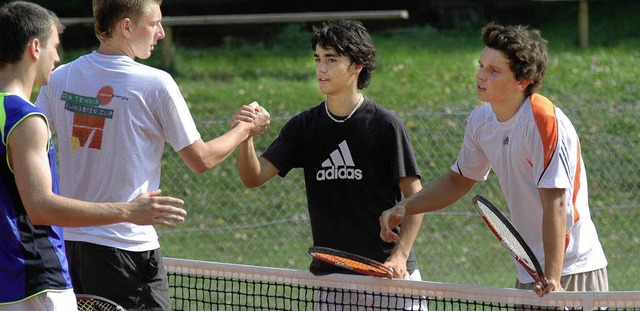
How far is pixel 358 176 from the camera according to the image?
4703 mm

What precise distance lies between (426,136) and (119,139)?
6.82 metres

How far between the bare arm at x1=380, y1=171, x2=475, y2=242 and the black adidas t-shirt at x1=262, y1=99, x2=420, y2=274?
0.12 metres

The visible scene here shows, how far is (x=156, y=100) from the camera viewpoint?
162 inches

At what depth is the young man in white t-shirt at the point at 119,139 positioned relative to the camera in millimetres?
4125

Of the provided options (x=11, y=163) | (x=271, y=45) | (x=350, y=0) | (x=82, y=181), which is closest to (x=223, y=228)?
(x=82, y=181)

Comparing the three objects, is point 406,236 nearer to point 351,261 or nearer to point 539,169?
point 351,261

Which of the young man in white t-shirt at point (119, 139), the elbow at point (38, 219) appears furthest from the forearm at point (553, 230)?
the elbow at point (38, 219)

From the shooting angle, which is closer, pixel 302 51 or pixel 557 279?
pixel 557 279

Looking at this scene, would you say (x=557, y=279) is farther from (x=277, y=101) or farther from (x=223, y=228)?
(x=277, y=101)

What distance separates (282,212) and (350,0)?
801cm

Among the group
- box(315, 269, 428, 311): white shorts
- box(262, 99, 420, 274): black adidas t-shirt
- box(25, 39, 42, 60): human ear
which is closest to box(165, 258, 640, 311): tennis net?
box(315, 269, 428, 311): white shorts

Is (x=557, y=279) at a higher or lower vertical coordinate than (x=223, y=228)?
higher

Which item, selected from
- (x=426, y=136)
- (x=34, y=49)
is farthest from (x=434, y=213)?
(x=34, y=49)

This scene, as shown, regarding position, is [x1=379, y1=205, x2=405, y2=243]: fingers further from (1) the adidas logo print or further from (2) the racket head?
(2) the racket head
